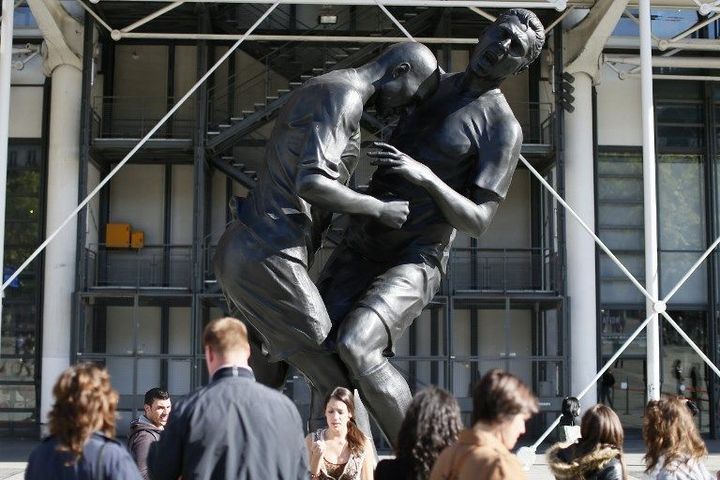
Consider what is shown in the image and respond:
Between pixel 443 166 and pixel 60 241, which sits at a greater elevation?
pixel 60 241

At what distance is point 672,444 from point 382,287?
1.44 metres

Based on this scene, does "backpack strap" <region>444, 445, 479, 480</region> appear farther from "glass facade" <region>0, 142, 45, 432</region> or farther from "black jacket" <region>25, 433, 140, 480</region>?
"glass facade" <region>0, 142, 45, 432</region>

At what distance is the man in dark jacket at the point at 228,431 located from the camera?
10.8ft

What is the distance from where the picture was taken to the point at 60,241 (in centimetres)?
2077

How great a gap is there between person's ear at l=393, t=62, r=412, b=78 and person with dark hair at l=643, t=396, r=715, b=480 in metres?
1.87

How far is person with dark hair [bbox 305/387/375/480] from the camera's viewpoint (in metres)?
5.28

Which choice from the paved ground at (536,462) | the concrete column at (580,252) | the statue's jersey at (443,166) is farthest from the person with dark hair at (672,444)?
the concrete column at (580,252)

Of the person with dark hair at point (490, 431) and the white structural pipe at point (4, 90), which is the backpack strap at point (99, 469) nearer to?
the person with dark hair at point (490, 431)

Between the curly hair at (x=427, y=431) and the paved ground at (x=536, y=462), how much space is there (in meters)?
9.79

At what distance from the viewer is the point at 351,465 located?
536cm

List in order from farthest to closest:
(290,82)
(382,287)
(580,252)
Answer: (290,82) → (580,252) → (382,287)

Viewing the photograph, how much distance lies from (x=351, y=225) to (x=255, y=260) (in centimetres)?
76

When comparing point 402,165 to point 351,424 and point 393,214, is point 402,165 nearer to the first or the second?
point 393,214

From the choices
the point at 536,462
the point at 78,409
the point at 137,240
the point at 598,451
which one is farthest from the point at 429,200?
the point at 137,240
